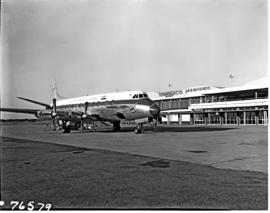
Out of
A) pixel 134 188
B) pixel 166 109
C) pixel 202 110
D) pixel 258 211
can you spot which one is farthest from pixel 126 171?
pixel 166 109

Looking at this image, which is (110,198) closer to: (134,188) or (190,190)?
(134,188)

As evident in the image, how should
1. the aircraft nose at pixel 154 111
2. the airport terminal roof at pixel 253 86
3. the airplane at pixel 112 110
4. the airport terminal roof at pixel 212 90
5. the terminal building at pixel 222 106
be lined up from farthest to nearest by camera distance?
1. the airport terminal roof at pixel 212 90
2. the terminal building at pixel 222 106
3. the airport terminal roof at pixel 253 86
4. the airplane at pixel 112 110
5. the aircraft nose at pixel 154 111

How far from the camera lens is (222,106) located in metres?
63.4

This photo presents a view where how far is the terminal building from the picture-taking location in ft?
190

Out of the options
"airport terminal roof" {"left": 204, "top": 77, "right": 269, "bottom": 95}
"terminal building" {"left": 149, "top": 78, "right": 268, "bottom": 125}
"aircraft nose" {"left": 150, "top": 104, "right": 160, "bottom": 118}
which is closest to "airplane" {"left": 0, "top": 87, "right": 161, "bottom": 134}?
"aircraft nose" {"left": 150, "top": 104, "right": 160, "bottom": 118}

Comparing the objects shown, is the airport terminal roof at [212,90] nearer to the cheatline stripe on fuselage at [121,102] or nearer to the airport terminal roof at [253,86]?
the airport terminal roof at [253,86]

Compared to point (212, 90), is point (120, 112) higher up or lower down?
lower down

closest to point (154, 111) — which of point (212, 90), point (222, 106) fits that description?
point (222, 106)

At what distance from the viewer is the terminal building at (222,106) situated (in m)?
57.9

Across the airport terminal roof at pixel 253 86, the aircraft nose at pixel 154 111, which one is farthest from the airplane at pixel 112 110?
the airport terminal roof at pixel 253 86

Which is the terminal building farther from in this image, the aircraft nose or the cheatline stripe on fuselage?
the aircraft nose

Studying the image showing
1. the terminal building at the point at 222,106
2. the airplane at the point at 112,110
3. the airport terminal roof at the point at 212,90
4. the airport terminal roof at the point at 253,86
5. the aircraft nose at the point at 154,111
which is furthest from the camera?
the airport terminal roof at the point at 212,90

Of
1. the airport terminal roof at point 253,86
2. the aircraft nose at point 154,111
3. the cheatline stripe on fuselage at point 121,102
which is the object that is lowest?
the aircraft nose at point 154,111

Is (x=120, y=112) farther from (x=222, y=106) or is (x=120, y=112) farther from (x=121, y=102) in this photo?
(x=222, y=106)
